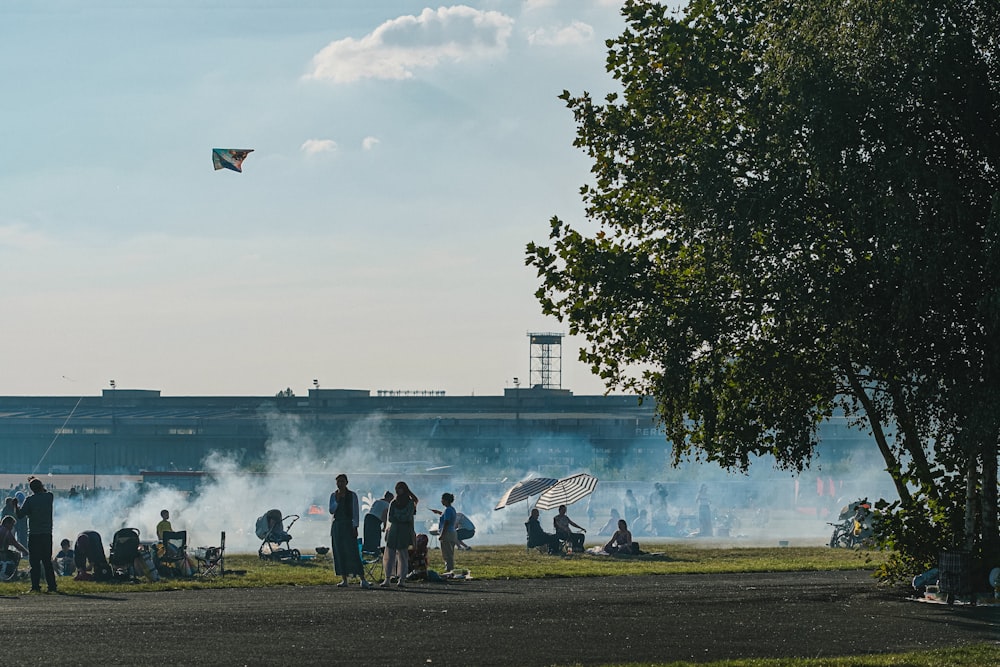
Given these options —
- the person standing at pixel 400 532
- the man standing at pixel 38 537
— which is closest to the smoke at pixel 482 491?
the person standing at pixel 400 532

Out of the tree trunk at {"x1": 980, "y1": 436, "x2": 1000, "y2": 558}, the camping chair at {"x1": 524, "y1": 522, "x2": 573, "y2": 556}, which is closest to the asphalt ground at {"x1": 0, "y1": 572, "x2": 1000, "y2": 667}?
the tree trunk at {"x1": 980, "y1": 436, "x2": 1000, "y2": 558}

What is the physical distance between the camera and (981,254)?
55.7 feet

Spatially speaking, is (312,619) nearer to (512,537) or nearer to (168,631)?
(168,631)

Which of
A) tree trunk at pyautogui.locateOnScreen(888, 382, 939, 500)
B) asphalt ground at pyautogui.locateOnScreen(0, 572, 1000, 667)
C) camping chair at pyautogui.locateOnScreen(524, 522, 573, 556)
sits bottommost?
asphalt ground at pyautogui.locateOnScreen(0, 572, 1000, 667)

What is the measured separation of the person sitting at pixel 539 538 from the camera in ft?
106

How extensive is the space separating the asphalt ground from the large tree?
2.42m

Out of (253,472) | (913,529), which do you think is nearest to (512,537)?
(913,529)

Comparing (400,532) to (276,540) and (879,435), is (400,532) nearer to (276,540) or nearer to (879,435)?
(879,435)

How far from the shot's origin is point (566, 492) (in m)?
39.2

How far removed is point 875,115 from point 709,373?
15.2 feet

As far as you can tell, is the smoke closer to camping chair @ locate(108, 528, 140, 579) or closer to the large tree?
the large tree

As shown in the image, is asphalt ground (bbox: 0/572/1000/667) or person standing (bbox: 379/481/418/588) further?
person standing (bbox: 379/481/418/588)

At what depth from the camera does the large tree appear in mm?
17000

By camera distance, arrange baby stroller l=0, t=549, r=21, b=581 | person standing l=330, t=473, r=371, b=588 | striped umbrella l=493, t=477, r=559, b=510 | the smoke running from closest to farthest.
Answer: person standing l=330, t=473, r=371, b=588
baby stroller l=0, t=549, r=21, b=581
striped umbrella l=493, t=477, r=559, b=510
the smoke
